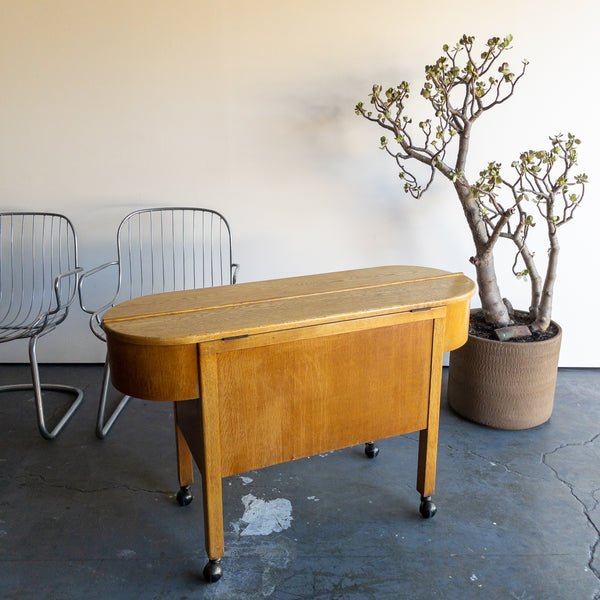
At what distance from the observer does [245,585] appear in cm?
168

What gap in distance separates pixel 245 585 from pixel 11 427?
1.52m

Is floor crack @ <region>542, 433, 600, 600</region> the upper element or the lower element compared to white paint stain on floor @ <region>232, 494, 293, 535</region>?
upper

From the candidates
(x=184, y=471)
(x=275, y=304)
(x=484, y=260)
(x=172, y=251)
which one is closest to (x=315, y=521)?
(x=184, y=471)

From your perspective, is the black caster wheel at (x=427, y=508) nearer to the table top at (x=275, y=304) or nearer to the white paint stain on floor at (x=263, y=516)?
the white paint stain on floor at (x=263, y=516)

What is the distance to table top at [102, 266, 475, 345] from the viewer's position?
5.05ft

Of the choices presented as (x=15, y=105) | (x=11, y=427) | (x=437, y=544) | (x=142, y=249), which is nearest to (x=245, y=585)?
(x=437, y=544)

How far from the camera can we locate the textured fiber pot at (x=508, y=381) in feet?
8.18

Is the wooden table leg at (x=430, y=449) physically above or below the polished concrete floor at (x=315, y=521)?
above

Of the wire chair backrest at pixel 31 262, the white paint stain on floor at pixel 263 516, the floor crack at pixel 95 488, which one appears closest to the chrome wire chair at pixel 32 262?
the wire chair backrest at pixel 31 262

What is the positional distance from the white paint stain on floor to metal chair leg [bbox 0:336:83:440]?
1011mm

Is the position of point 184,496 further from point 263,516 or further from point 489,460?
point 489,460

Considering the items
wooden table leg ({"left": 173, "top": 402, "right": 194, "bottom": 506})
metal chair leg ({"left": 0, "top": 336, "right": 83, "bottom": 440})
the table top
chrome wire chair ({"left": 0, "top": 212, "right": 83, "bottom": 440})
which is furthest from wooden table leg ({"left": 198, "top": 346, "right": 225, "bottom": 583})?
chrome wire chair ({"left": 0, "top": 212, "right": 83, "bottom": 440})

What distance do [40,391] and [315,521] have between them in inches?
60.2

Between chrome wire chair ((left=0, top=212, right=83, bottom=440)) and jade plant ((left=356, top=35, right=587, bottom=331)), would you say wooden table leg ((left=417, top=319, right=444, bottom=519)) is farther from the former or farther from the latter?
chrome wire chair ((left=0, top=212, right=83, bottom=440))
